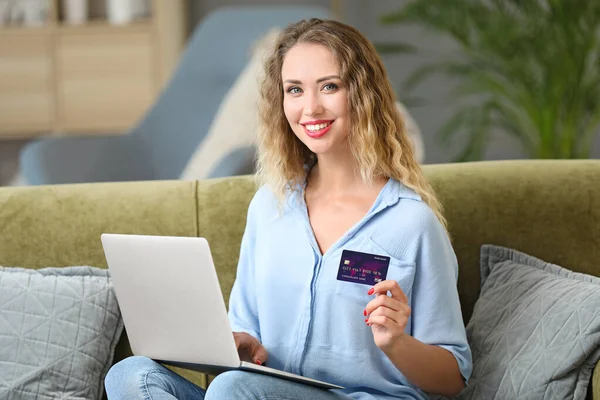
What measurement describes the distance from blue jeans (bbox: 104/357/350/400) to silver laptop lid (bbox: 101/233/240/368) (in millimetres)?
37

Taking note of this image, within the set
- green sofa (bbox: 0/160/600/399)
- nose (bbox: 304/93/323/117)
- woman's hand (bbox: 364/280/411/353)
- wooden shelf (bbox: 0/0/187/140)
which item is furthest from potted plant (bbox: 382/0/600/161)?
woman's hand (bbox: 364/280/411/353)

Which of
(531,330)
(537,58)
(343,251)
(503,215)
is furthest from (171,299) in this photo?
(537,58)

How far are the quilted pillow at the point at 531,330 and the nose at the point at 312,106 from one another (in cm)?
50

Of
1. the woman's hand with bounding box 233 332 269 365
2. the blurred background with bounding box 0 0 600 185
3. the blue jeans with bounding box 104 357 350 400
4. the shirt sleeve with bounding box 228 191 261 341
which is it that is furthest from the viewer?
the blurred background with bounding box 0 0 600 185

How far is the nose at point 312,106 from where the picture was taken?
1516 millimetres

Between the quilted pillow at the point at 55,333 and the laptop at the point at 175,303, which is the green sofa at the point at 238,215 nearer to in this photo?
the quilted pillow at the point at 55,333

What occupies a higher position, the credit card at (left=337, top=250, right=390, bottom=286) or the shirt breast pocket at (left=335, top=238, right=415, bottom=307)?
the credit card at (left=337, top=250, right=390, bottom=286)

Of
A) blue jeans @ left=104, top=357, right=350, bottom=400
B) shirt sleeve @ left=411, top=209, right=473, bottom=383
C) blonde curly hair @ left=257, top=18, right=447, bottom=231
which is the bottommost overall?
blue jeans @ left=104, top=357, right=350, bottom=400

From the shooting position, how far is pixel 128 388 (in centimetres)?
140

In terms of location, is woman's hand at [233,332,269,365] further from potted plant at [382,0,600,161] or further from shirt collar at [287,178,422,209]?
potted plant at [382,0,600,161]

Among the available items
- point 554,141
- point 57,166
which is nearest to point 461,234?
point 57,166

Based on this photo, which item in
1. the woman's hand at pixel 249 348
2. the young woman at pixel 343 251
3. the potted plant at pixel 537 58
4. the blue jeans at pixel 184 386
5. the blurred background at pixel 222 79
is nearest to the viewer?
the blue jeans at pixel 184 386

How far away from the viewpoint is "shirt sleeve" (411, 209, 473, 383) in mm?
1469

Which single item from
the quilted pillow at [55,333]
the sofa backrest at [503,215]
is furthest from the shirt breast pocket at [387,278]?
the quilted pillow at [55,333]
